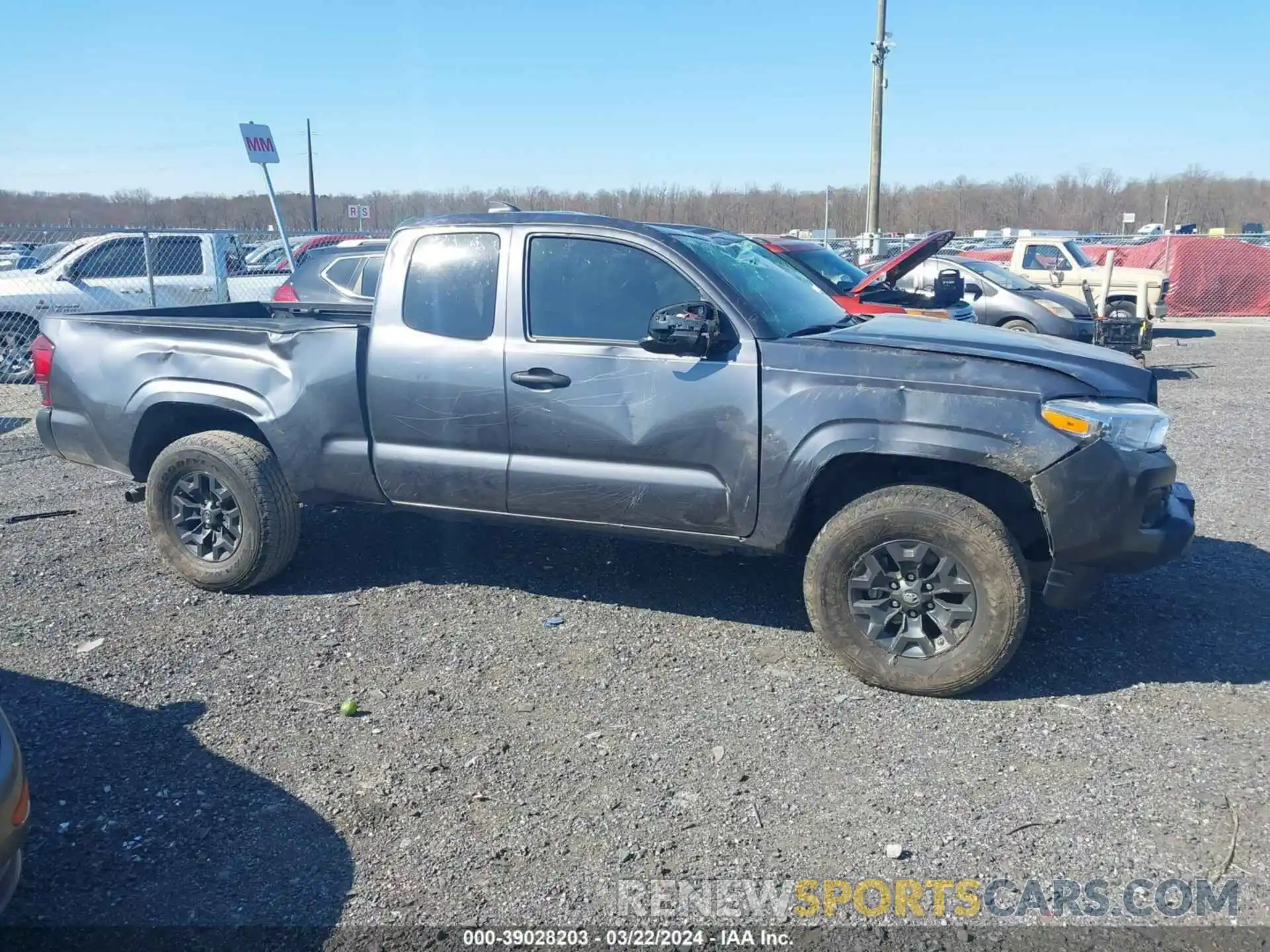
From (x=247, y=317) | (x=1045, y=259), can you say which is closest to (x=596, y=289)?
(x=247, y=317)

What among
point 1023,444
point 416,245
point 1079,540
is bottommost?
point 1079,540

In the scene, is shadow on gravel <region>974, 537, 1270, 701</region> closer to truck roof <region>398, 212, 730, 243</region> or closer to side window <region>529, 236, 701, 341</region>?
side window <region>529, 236, 701, 341</region>

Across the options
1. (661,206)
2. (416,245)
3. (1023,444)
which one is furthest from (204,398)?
(661,206)

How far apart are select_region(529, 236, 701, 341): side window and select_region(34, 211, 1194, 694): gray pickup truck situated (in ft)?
0.04

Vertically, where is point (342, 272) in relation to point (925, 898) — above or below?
above

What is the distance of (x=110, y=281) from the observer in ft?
42.5

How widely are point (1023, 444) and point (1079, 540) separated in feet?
1.41

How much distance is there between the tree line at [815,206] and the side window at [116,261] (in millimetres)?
19846

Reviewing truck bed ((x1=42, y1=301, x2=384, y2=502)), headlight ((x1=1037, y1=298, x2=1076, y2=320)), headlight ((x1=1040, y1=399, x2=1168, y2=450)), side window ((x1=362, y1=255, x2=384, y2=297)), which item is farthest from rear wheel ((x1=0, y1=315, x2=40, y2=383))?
headlight ((x1=1037, y1=298, x2=1076, y2=320))

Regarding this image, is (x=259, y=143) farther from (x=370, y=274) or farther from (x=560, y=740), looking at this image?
(x=560, y=740)

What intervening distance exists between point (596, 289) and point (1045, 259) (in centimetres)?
1580

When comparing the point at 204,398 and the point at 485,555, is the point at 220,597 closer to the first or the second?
the point at 204,398

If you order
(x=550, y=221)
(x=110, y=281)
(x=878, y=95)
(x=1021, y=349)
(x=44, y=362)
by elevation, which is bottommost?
(x=44, y=362)

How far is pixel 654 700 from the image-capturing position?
414 centimetres
